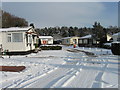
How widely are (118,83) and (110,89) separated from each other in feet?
3.01

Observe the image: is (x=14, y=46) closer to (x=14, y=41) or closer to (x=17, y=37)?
(x=14, y=41)

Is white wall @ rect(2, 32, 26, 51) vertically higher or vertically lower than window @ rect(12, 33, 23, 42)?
lower

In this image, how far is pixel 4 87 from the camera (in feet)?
19.8

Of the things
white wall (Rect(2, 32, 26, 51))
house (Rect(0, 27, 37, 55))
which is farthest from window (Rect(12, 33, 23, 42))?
white wall (Rect(2, 32, 26, 51))

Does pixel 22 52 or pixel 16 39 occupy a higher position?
pixel 16 39

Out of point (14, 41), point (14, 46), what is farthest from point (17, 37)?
point (14, 46)

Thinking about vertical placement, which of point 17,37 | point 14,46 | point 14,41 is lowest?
point 14,46

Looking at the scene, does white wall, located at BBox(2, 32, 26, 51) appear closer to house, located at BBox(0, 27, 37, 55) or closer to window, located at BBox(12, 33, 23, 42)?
house, located at BBox(0, 27, 37, 55)

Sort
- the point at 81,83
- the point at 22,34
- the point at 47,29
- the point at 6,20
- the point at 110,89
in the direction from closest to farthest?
1. the point at 110,89
2. the point at 81,83
3. the point at 22,34
4. the point at 6,20
5. the point at 47,29

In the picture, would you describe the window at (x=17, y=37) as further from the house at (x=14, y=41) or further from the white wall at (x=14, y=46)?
the white wall at (x=14, y=46)

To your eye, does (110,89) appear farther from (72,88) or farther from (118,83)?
(72,88)

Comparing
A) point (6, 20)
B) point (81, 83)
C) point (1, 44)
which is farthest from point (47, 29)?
point (81, 83)

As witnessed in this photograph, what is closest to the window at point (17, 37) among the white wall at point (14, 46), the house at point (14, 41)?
the house at point (14, 41)

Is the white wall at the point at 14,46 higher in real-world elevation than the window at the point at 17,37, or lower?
lower
